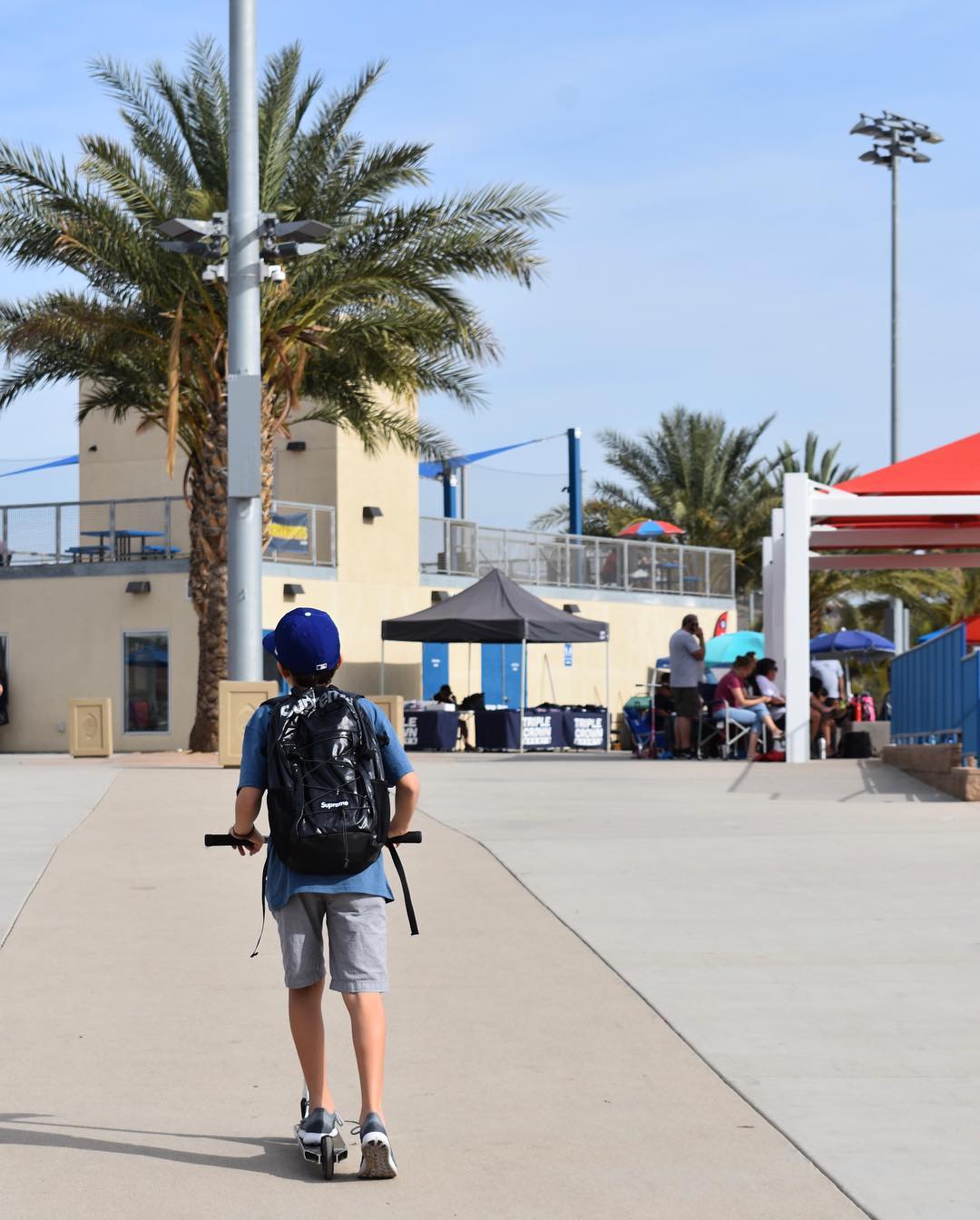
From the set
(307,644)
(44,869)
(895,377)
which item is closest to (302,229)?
(44,869)

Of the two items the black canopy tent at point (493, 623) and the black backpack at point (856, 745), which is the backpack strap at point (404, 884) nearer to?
the black backpack at point (856, 745)

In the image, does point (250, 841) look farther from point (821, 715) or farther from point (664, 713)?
point (821, 715)

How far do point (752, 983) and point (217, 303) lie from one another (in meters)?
19.0

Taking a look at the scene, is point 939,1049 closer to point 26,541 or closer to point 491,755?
point 491,755

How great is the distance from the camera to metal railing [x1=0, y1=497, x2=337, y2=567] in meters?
32.3

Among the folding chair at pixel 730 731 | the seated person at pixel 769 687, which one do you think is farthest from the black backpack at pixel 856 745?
the folding chair at pixel 730 731

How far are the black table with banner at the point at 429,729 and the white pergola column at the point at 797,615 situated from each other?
33.2ft

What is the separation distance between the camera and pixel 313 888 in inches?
189

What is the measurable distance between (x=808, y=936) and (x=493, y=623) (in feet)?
66.5

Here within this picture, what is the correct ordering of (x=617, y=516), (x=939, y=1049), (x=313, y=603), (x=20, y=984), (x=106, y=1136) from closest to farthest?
1. (x=106, y=1136)
2. (x=939, y=1049)
3. (x=20, y=984)
4. (x=313, y=603)
5. (x=617, y=516)

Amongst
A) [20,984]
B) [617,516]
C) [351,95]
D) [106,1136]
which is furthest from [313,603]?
[106,1136]

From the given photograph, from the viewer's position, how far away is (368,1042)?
15.6 ft

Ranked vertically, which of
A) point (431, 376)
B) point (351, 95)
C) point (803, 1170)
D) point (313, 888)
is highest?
point (351, 95)

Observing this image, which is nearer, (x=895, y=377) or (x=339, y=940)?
(x=339, y=940)
